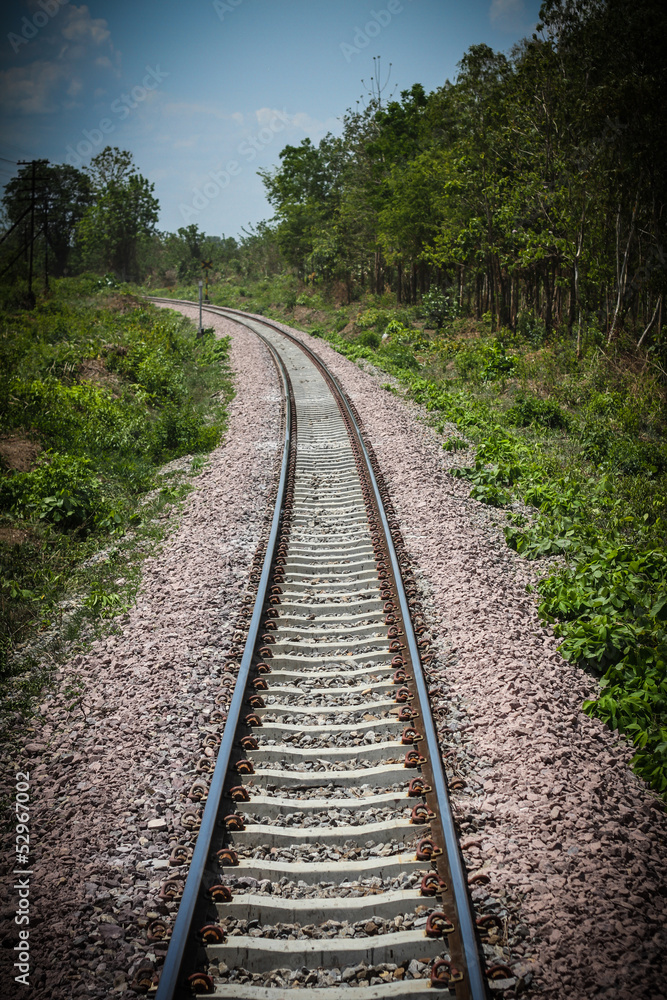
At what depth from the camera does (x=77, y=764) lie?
4027 mm

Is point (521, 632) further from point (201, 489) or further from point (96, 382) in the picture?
point (96, 382)

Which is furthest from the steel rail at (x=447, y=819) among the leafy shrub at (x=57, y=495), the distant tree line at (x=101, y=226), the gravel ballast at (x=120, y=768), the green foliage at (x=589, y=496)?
the distant tree line at (x=101, y=226)

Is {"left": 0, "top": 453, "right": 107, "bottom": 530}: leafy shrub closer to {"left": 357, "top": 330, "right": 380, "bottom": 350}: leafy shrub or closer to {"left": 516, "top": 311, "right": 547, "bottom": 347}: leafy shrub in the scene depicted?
{"left": 516, "top": 311, "right": 547, "bottom": 347}: leafy shrub

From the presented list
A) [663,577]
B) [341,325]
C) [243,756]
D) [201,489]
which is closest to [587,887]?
[243,756]

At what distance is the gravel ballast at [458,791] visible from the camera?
2824 mm

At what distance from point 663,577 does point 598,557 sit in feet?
Answer: 2.05

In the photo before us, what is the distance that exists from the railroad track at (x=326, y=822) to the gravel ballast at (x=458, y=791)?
0.24 metres

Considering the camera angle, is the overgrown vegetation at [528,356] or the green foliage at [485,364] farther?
the green foliage at [485,364]

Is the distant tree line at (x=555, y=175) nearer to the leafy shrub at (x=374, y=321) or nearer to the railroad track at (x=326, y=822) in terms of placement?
the leafy shrub at (x=374, y=321)

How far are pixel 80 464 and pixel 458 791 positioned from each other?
25.3 ft

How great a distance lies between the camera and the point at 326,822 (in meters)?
3.54

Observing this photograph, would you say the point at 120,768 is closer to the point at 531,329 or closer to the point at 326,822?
the point at 326,822

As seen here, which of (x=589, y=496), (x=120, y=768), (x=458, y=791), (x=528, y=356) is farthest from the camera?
(x=528, y=356)

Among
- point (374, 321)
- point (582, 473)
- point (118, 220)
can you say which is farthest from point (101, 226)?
point (582, 473)
